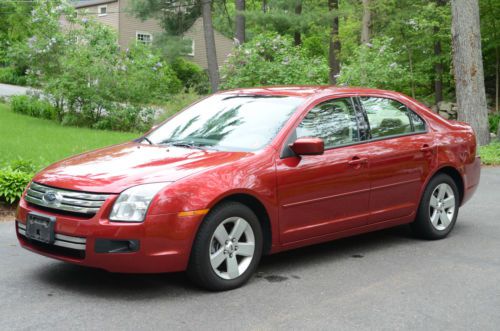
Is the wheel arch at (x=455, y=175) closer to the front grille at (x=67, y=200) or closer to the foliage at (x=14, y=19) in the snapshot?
the front grille at (x=67, y=200)

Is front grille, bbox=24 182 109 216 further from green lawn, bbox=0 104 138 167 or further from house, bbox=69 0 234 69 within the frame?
house, bbox=69 0 234 69

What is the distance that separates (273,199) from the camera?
18.4ft

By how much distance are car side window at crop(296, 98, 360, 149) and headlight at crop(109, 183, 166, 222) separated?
1652mm

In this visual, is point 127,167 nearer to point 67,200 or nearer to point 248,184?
point 67,200

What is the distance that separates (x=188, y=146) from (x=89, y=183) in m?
1.15

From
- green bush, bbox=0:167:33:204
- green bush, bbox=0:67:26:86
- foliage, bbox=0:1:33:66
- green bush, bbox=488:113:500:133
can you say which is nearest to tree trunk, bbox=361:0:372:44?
green bush, bbox=488:113:500:133

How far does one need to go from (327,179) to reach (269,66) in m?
12.8

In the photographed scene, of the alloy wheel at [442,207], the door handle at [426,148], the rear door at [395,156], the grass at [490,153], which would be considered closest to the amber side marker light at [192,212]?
the rear door at [395,156]

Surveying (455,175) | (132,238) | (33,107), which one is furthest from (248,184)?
(33,107)

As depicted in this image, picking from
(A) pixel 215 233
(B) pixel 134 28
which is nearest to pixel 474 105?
(A) pixel 215 233

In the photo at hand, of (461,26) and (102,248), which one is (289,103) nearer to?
(102,248)

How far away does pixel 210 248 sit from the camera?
17.1 ft

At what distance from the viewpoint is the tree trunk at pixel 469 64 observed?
16.7 m

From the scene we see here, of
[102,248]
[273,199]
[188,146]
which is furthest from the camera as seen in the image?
[188,146]
